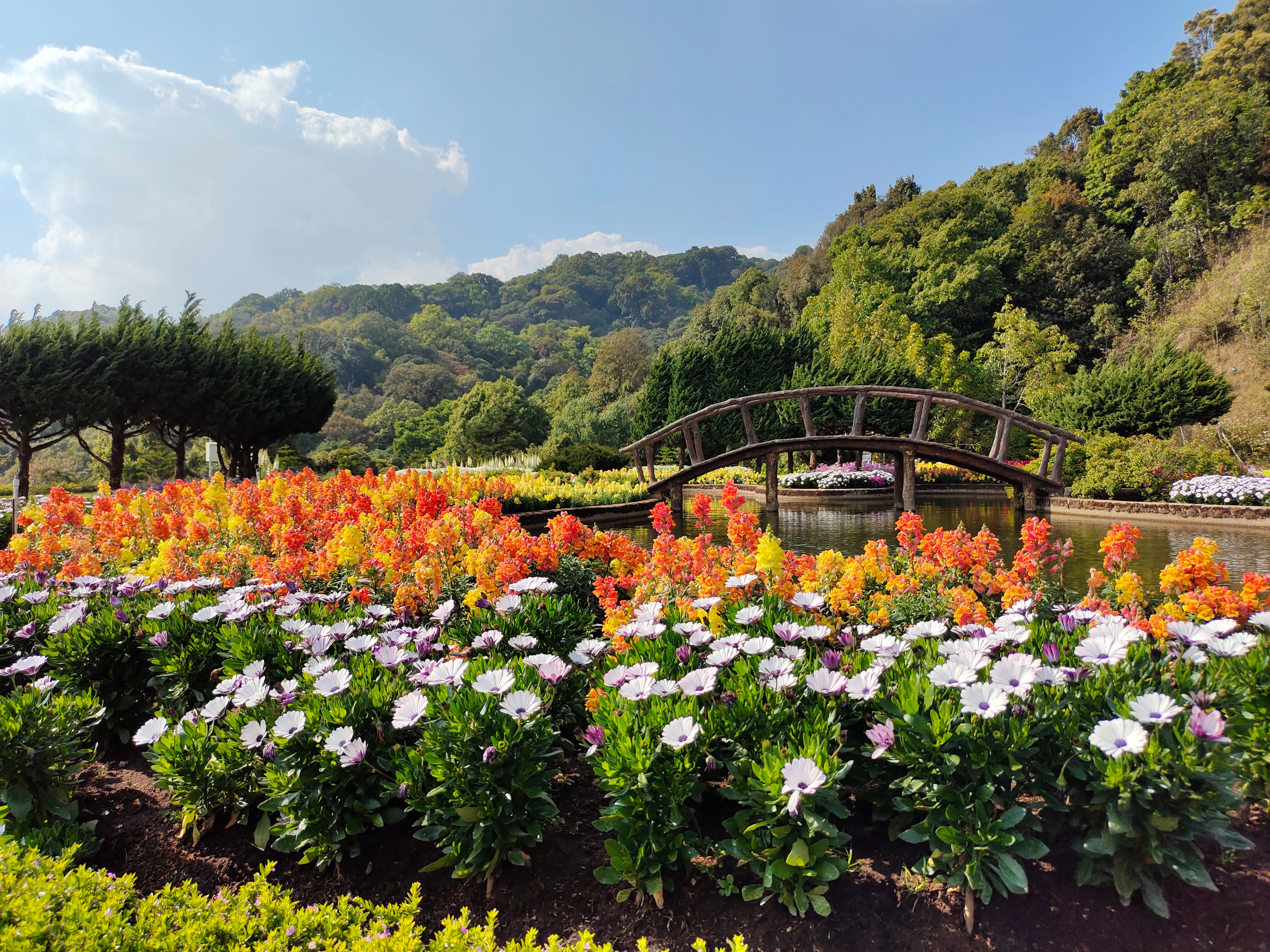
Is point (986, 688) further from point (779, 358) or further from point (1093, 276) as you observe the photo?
point (1093, 276)

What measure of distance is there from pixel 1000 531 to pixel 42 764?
1088 centimetres

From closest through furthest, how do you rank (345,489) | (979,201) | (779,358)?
(345,489), (779,358), (979,201)

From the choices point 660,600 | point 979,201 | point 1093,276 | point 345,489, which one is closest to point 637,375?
point 979,201

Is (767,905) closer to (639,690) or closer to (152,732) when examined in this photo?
(639,690)

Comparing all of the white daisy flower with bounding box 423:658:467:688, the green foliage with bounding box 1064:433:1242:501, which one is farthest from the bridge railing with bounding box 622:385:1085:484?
the white daisy flower with bounding box 423:658:467:688

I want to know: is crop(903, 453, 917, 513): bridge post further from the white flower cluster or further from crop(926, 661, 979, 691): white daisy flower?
crop(926, 661, 979, 691): white daisy flower

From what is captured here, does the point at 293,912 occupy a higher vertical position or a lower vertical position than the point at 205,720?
lower

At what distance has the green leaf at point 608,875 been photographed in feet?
6.34

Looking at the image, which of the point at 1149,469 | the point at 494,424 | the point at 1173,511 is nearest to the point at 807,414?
the point at 1173,511

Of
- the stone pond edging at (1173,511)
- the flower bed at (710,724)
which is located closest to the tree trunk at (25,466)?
the flower bed at (710,724)

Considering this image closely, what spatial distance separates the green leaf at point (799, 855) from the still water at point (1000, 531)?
209 inches

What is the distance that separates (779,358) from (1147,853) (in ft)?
86.2

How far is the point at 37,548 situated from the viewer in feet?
17.7

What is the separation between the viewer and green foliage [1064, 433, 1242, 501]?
1280cm
